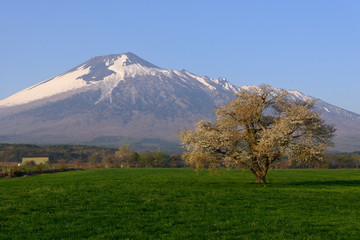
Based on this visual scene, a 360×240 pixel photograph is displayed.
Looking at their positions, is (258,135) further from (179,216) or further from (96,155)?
(96,155)

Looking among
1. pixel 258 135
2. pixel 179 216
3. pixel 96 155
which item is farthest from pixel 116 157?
pixel 179 216

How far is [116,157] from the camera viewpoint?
123312 mm

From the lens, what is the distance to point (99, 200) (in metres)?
27.8

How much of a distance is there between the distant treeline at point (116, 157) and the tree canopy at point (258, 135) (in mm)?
36307

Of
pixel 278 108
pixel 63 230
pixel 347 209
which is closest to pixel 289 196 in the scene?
pixel 347 209

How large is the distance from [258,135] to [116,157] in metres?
87.1

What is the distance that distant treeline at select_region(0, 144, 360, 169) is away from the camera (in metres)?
108

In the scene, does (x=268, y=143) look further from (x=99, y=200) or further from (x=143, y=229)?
(x=143, y=229)

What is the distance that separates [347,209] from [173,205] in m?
10.2

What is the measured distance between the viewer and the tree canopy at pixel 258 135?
124 ft

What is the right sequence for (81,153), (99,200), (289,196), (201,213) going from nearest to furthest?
(201,213) < (99,200) < (289,196) < (81,153)

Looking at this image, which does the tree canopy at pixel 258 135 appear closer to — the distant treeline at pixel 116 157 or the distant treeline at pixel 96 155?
the distant treeline at pixel 116 157

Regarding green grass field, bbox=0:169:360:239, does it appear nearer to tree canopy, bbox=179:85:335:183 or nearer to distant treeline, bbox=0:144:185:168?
tree canopy, bbox=179:85:335:183

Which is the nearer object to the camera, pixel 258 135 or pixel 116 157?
pixel 258 135
